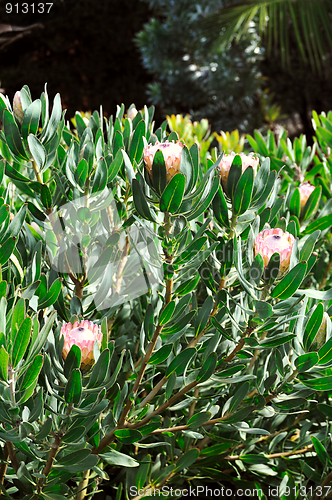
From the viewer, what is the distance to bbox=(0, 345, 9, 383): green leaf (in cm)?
31

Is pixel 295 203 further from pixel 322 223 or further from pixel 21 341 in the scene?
pixel 21 341

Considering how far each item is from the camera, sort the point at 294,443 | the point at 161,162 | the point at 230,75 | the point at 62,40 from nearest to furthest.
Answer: the point at 161,162, the point at 294,443, the point at 230,75, the point at 62,40

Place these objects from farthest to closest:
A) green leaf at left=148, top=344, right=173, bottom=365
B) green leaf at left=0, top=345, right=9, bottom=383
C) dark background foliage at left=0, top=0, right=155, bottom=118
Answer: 1. dark background foliage at left=0, top=0, right=155, bottom=118
2. green leaf at left=148, top=344, right=173, bottom=365
3. green leaf at left=0, top=345, right=9, bottom=383

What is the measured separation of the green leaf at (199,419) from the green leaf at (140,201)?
22 cm

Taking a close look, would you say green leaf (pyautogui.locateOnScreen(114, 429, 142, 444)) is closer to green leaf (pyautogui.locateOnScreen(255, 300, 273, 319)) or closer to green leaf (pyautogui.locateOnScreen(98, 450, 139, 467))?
green leaf (pyautogui.locateOnScreen(98, 450, 139, 467))

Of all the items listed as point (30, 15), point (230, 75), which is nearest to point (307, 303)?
point (30, 15)

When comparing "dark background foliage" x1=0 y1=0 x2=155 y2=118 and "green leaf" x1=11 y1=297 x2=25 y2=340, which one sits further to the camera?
"dark background foliage" x1=0 y1=0 x2=155 y2=118

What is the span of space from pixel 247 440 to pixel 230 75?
4.47 meters

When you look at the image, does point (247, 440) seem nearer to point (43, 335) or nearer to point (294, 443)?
point (294, 443)

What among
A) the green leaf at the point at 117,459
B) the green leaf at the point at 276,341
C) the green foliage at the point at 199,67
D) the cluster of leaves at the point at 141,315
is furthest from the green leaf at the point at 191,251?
the green foliage at the point at 199,67

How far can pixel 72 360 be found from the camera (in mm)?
343

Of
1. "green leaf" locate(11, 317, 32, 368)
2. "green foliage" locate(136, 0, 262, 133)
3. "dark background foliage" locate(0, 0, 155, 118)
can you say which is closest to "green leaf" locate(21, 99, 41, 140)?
"green leaf" locate(11, 317, 32, 368)

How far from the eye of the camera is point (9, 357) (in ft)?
1.10

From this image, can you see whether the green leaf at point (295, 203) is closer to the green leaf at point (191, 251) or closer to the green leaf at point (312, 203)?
the green leaf at point (312, 203)
